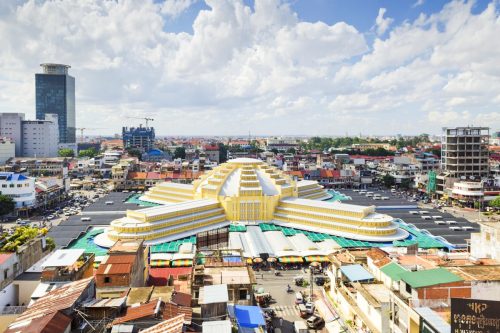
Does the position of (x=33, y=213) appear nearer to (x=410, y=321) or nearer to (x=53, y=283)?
(x=53, y=283)

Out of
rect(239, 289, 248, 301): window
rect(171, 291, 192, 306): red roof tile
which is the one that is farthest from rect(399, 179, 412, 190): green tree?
rect(171, 291, 192, 306): red roof tile

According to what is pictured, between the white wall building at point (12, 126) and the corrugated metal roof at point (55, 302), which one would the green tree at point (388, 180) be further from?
the white wall building at point (12, 126)

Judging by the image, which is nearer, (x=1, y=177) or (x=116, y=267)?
(x=116, y=267)

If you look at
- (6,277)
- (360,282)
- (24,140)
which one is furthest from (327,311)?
(24,140)

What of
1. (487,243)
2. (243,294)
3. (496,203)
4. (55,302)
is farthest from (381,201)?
(55,302)

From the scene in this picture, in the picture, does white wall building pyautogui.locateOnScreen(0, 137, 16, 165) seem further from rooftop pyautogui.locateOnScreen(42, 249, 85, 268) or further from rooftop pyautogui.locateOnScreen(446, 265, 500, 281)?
rooftop pyautogui.locateOnScreen(446, 265, 500, 281)

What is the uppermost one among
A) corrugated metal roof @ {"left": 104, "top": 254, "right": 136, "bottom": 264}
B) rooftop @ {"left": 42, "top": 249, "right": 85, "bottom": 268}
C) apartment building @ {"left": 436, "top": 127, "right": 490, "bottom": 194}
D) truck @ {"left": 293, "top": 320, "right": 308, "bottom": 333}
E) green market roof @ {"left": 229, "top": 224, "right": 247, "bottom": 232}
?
apartment building @ {"left": 436, "top": 127, "right": 490, "bottom": 194}
